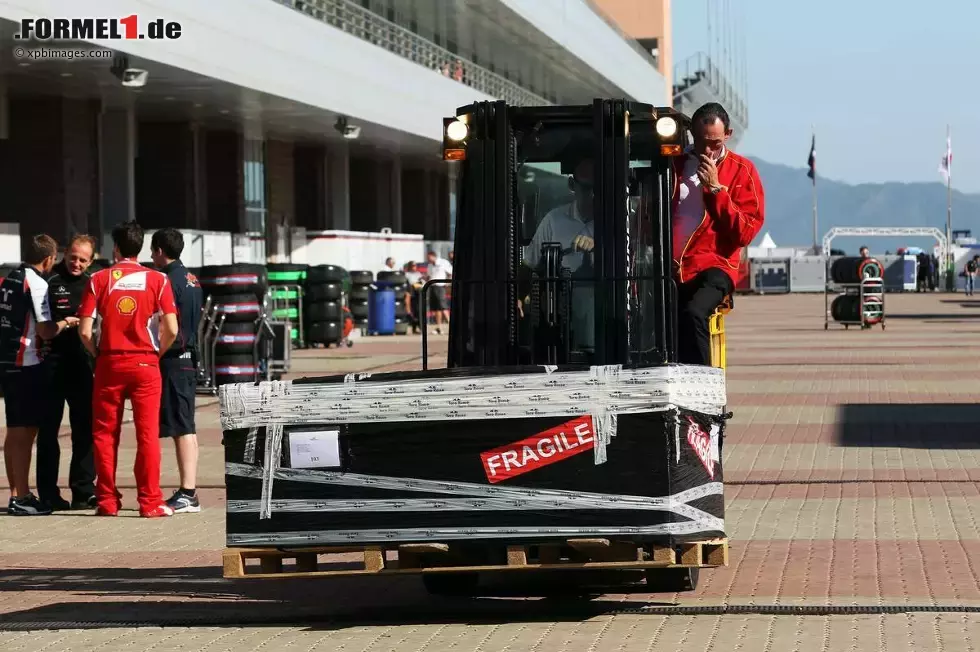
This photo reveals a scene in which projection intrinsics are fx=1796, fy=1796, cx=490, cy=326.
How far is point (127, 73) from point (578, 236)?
19.4 meters

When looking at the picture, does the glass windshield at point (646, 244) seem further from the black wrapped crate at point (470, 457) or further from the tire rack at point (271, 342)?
the tire rack at point (271, 342)

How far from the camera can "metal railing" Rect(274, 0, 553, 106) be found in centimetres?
3734

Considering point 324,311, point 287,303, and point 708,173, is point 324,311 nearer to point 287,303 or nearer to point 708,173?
point 287,303

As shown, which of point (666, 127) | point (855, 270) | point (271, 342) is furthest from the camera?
point (855, 270)

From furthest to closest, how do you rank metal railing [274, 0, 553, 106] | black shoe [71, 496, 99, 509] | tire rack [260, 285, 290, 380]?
1. metal railing [274, 0, 553, 106]
2. tire rack [260, 285, 290, 380]
3. black shoe [71, 496, 99, 509]

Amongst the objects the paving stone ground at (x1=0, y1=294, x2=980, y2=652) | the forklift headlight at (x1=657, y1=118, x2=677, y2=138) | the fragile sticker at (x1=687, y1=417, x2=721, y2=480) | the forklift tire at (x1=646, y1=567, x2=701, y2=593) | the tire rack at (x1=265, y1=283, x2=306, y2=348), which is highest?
the forklift headlight at (x1=657, y1=118, x2=677, y2=138)

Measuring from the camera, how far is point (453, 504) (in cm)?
778

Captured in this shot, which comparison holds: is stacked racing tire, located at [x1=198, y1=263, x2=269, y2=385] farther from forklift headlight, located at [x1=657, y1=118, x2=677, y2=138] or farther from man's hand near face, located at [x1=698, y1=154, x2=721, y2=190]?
forklift headlight, located at [x1=657, y1=118, x2=677, y2=138]

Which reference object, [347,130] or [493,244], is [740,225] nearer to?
[493,244]

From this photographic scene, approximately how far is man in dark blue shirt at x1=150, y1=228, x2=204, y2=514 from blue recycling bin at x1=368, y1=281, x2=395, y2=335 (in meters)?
25.5

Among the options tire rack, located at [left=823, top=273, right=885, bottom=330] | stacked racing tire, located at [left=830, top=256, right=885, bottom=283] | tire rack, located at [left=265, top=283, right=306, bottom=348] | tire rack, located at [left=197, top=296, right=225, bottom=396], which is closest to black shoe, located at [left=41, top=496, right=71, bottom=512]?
tire rack, located at [left=197, top=296, right=225, bottom=396]

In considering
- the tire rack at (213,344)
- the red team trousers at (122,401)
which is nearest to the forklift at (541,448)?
the red team trousers at (122,401)

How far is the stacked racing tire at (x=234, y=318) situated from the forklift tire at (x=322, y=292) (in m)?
9.14

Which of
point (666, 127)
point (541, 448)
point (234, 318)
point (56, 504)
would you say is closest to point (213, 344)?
point (234, 318)
